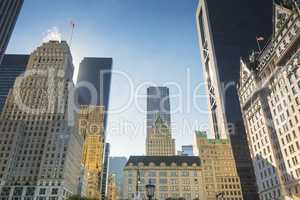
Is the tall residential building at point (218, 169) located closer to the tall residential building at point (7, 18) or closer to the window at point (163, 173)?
the window at point (163, 173)

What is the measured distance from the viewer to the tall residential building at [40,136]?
12581 cm

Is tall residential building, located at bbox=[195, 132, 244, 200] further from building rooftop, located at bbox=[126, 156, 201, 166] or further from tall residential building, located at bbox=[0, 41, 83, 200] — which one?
tall residential building, located at bbox=[0, 41, 83, 200]

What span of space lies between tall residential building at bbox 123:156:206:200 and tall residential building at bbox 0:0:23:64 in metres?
93.8

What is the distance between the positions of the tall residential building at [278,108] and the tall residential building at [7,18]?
122944mm

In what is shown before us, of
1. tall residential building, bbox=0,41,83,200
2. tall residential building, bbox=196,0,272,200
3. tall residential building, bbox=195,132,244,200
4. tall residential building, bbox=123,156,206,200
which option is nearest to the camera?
tall residential building, bbox=0,41,83,200

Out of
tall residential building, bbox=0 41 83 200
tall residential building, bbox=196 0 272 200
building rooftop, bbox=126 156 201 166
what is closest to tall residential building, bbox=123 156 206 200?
building rooftop, bbox=126 156 201 166

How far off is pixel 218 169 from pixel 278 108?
87.5 metres

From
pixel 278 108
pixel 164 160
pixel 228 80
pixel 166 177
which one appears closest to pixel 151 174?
pixel 166 177

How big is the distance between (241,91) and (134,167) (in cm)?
6719

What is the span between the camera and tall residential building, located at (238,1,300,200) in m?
67.4

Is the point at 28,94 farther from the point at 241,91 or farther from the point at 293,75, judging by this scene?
the point at 293,75

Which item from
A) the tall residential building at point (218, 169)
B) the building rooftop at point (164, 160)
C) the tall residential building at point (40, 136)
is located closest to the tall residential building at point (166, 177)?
the building rooftop at point (164, 160)

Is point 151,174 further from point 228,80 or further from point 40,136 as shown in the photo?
point 228,80

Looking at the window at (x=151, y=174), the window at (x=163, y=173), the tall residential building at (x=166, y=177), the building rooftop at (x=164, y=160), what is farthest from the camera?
the building rooftop at (x=164, y=160)
